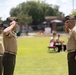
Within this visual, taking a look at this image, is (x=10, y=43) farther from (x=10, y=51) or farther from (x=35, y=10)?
(x=35, y=10)

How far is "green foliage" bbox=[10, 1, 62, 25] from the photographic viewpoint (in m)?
102

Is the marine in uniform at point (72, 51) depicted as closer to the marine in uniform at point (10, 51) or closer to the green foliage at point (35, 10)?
the marine in uniform at point (10, 51)

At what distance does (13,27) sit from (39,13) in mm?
95443

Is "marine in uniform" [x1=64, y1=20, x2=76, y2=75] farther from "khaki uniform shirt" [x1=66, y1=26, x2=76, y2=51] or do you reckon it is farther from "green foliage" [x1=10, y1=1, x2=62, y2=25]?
"green foliage" [x1=10, y1=1, x2=62, y2=25]

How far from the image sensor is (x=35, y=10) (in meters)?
104

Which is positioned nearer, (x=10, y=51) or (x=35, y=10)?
(x=10, y=51)

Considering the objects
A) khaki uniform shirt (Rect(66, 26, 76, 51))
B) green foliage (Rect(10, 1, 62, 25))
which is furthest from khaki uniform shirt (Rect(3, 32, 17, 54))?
green foliage (Rect(10, 1, 62, 25))

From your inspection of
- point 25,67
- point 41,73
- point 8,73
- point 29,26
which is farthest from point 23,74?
point 29,26

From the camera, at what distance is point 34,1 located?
117375mm

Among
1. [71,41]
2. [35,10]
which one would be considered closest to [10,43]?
[71,41]

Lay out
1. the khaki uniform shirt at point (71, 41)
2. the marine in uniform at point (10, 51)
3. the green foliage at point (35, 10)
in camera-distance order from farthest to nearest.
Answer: the green foliage at point (35, 10) → the marine in uniform at point (10, 51) → the khaki uniform shirt at point (71, 41)

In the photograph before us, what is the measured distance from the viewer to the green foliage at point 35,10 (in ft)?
335

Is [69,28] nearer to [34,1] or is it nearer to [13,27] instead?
[13,27]

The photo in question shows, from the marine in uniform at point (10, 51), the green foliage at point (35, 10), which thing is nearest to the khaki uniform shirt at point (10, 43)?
the marine in uniform at point (10, 51)
